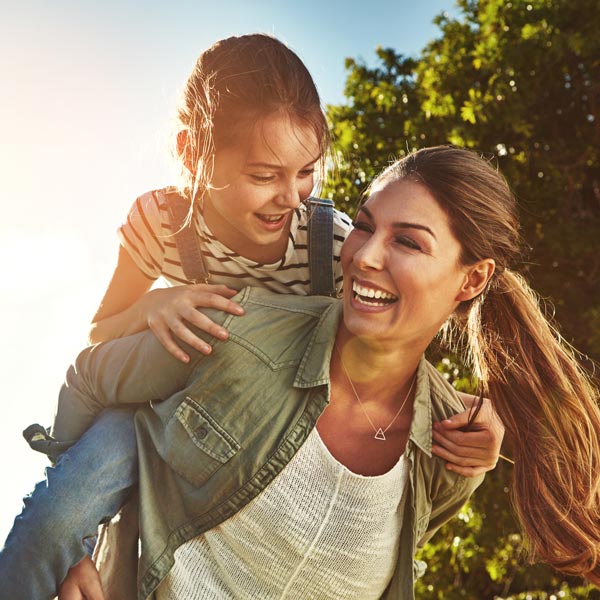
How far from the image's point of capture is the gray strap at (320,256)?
3.09 m

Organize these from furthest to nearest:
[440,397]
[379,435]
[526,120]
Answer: [526,120] → [440,397] → [379,435]

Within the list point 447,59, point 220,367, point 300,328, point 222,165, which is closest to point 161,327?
point 220,367

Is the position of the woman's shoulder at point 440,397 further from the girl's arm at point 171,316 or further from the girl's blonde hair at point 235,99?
the girl's blonde hair at point 235,99

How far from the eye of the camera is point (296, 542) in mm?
2521

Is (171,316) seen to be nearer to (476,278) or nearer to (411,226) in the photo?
(411,226)

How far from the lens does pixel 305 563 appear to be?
2.54 metres

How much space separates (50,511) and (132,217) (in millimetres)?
1212

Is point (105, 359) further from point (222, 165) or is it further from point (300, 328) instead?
point (222, 165)

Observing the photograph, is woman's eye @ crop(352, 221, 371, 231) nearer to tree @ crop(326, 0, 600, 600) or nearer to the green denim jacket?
the green denim jacket

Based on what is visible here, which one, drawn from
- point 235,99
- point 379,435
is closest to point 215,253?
point 235,99

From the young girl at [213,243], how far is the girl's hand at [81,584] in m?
0.07

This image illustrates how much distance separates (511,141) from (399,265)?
4042 mm

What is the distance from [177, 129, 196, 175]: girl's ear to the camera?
10.3 ft

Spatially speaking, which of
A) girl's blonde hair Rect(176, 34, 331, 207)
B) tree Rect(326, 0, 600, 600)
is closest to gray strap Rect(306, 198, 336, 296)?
girl's blonde hair Rect(176, 34, 331, 207)
